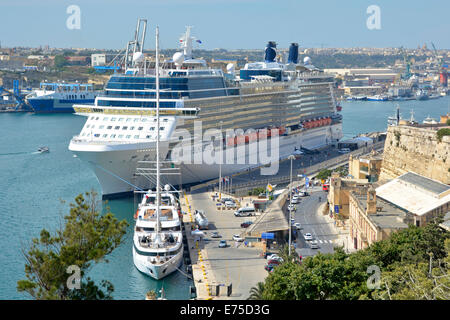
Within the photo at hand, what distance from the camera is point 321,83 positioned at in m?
44.8

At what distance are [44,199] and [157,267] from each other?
436 inches

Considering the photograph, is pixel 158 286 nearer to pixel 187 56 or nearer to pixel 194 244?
pixel 194 244

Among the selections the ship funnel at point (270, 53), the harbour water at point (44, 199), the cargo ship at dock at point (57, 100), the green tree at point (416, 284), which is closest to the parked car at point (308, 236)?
the harbour water at point (44, 199)

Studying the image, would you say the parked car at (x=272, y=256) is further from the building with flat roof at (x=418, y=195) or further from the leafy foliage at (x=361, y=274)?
the leafy foliage at (x=361, y=274)

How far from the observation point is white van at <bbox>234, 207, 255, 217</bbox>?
2403 centimetres

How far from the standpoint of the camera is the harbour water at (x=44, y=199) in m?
17.4

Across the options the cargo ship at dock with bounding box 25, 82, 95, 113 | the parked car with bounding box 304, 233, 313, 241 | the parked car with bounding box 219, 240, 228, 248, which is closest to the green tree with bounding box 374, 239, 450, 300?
the parked car with bounding box 304, 233, 313, 241

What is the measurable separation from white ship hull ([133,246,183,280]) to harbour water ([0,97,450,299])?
0.55 feet

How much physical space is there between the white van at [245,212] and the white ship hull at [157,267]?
5816 millimetres

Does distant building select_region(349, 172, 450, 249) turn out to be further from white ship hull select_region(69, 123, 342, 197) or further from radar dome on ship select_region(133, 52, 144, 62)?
radar dome on ship select_region(133, 52, 144, 62)

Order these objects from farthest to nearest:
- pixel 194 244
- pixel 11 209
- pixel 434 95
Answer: pixel 434 95 → pixel 11 209 → pixel 194 244

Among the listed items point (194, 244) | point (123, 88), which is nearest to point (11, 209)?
point (123, 88)
